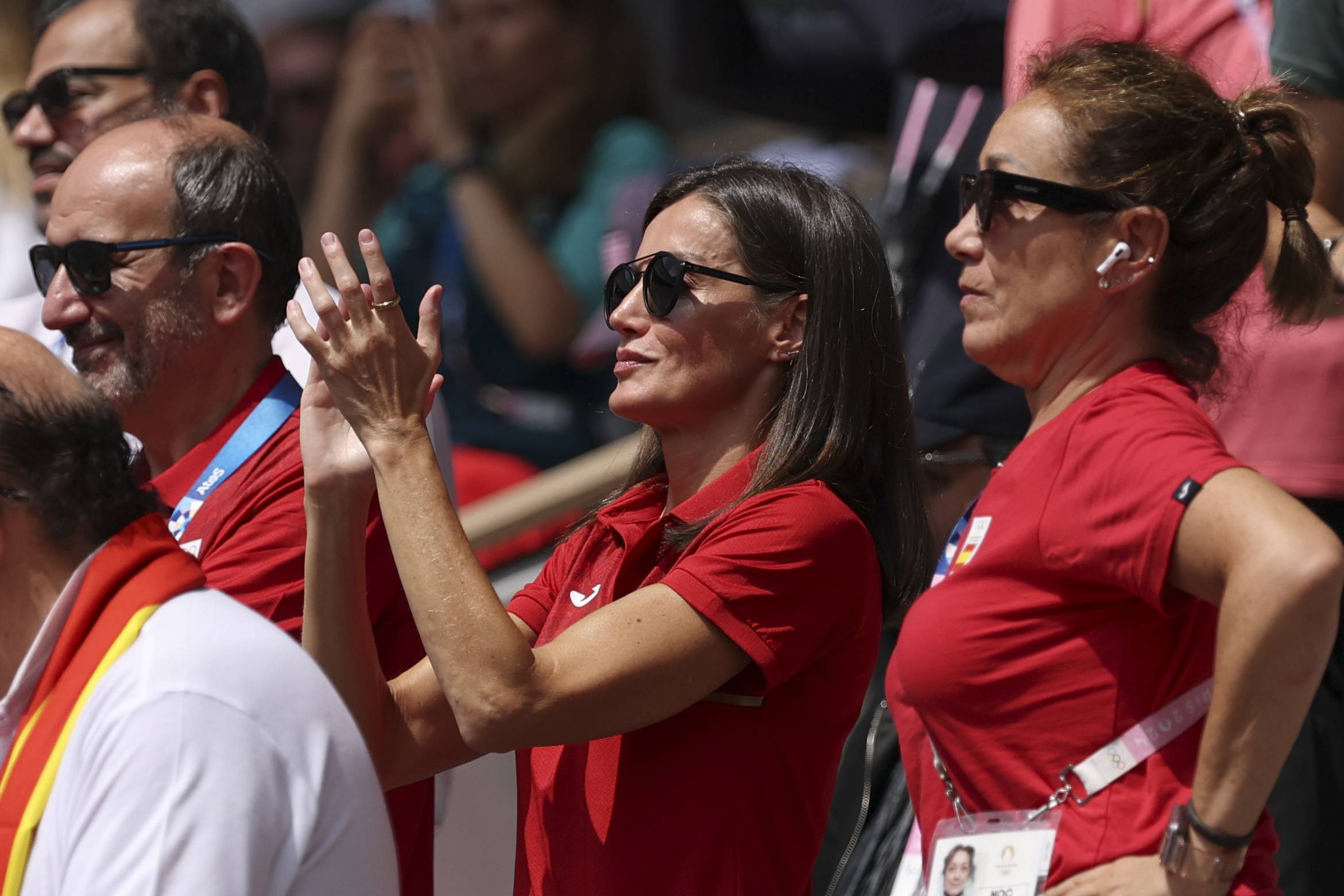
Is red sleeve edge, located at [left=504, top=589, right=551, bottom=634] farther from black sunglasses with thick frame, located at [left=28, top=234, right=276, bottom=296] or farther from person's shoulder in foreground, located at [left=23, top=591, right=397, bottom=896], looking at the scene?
black sunglasses with thick frame, located at [left=28, top=234, right=276, bottom=296]

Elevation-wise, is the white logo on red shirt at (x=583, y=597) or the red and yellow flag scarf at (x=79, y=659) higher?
the red and yellow flag scarf at (x=79, y=659)

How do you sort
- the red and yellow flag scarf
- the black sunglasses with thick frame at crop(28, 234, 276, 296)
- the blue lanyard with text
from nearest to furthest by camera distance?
1. the red and yellow flag scarf
2. the blue lanyard with text
3. the black sunglasses with thick frame at crop(28, 234, 276, 296)

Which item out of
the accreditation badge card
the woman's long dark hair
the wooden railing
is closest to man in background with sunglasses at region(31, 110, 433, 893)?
the woman's long dark hair

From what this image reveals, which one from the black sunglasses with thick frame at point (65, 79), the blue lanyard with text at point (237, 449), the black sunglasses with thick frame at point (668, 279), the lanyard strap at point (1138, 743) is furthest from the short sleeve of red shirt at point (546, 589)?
the black sunglasses with thick frame at point (65, 79)

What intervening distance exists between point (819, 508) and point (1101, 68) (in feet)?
2.51

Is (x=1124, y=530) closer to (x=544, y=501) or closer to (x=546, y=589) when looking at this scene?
(x=546, y=589)

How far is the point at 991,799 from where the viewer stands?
2.49 metres

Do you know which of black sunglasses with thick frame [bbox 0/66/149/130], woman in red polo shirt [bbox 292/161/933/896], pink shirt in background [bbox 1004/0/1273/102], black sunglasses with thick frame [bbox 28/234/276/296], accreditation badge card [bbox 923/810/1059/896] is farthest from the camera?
black sunglasses with thick frame [bbox 0/66/149/130]

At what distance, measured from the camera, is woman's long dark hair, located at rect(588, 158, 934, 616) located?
279cm

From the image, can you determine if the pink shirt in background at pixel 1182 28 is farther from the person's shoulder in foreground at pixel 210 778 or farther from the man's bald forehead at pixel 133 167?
the person's shoulder in foreground at pixel 210 778

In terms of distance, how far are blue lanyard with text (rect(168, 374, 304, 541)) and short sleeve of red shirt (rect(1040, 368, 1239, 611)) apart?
1.43 m

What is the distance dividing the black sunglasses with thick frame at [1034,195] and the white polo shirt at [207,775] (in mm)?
1179

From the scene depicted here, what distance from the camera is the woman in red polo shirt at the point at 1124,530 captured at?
2.25 m

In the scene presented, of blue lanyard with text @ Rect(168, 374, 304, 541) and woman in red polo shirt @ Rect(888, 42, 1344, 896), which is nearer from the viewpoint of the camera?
woman in red polo shirt @ Rect(888, 42, 1344, 896)
